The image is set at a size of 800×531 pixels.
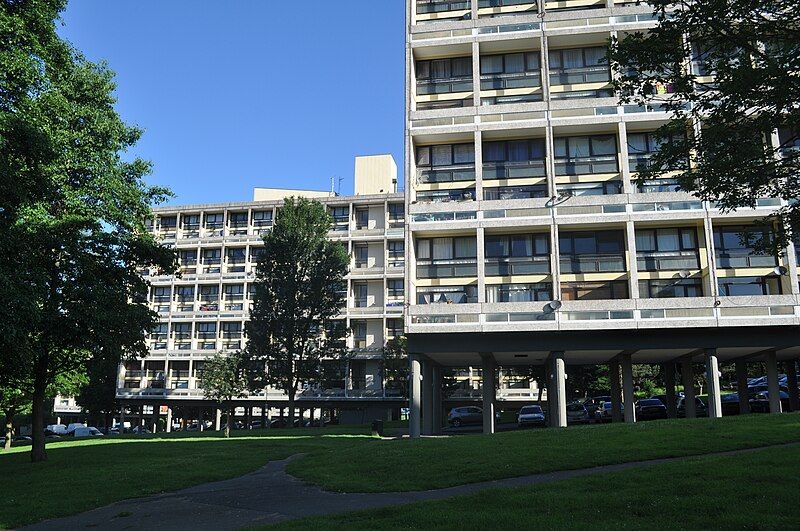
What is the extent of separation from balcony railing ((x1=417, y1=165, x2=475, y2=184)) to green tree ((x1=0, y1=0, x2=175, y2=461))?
15878 millimetres

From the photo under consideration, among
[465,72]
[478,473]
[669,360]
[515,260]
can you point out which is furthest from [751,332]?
[478,473]

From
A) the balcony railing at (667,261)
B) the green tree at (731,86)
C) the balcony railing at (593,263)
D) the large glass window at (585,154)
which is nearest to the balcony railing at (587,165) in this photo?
the large glass window at (585,154)

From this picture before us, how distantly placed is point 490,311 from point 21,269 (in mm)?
21442

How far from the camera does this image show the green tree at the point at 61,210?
2091 centimetres

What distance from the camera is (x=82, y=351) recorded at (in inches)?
1183

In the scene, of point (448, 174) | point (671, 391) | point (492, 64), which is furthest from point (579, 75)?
point (671, 391)

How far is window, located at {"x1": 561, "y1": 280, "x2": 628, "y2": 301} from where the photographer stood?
123 feet

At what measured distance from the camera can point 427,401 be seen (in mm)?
38562

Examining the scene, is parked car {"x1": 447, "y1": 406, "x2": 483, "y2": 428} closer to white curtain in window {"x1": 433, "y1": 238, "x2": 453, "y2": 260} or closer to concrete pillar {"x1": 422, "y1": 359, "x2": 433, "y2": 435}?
concrete pillar {"x1": 422, "y1": 359, "x2": 433, "y2": 435}

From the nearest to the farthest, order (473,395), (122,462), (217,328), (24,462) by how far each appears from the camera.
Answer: (122,462), (24,462), (473,395), (217,328)

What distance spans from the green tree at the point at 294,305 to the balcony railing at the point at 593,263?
25.4 meters

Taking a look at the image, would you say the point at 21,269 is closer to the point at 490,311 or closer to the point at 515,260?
the point at 490,311

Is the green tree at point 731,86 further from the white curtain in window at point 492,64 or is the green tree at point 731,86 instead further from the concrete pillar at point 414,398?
the white curtain in window at point 492,64

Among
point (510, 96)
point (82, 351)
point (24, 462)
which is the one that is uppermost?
point (510, 96)
